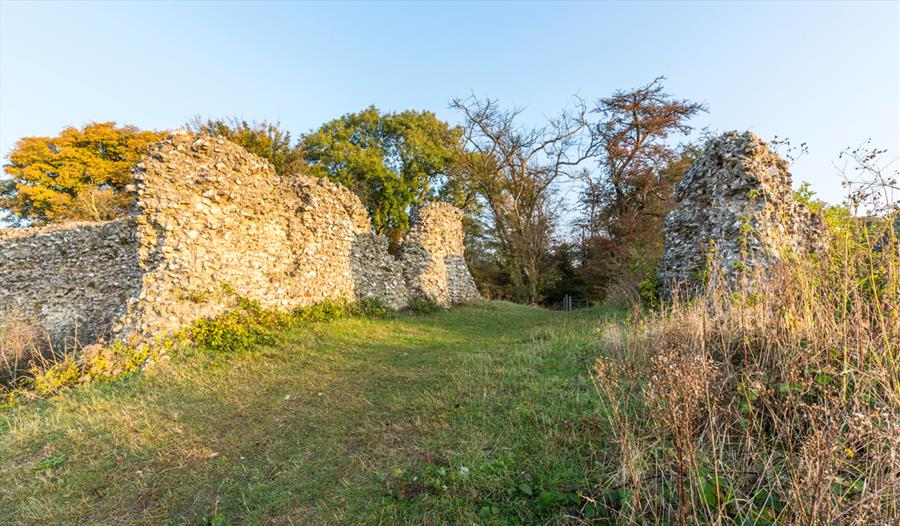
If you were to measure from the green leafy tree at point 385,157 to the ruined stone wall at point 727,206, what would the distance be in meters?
17.0

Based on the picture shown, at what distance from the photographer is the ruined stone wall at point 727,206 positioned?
715cm

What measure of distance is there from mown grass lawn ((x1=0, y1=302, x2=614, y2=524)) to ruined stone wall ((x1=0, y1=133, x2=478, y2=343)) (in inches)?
76.2

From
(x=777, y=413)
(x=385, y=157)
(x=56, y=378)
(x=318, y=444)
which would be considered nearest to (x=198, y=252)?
(x=56, y=378)

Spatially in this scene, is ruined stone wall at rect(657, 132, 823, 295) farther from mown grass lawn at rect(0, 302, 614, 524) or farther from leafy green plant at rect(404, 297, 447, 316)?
leafy green plant at rect(404, 297, 447, 316)

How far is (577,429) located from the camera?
9.95ft

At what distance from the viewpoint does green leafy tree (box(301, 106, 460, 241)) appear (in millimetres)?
22297

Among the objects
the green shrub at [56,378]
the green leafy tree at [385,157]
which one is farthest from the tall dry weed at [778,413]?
the green leafy tree at [385,157]

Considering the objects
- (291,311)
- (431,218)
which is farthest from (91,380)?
(431,218)

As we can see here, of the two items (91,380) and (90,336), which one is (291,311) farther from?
(90,336)

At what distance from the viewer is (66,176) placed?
20641mm

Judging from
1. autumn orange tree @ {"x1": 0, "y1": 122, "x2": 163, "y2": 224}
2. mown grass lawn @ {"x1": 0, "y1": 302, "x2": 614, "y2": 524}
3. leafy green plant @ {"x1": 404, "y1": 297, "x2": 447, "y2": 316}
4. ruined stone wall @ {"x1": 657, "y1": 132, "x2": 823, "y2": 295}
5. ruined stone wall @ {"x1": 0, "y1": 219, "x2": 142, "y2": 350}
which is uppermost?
autumn orange tree @ {"x1": 0, "y1": 122, "x2": 163, "y2": 224}

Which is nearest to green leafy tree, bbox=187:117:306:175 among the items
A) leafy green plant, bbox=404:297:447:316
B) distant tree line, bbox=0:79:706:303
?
distant tree line, bbox=0:79:706:303

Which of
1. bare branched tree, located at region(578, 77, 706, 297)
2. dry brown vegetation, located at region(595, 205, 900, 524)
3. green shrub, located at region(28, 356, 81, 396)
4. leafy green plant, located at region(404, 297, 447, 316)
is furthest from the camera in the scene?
bare branched tree, located at region(578, 77, 706, 297)

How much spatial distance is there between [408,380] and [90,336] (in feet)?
28.9
